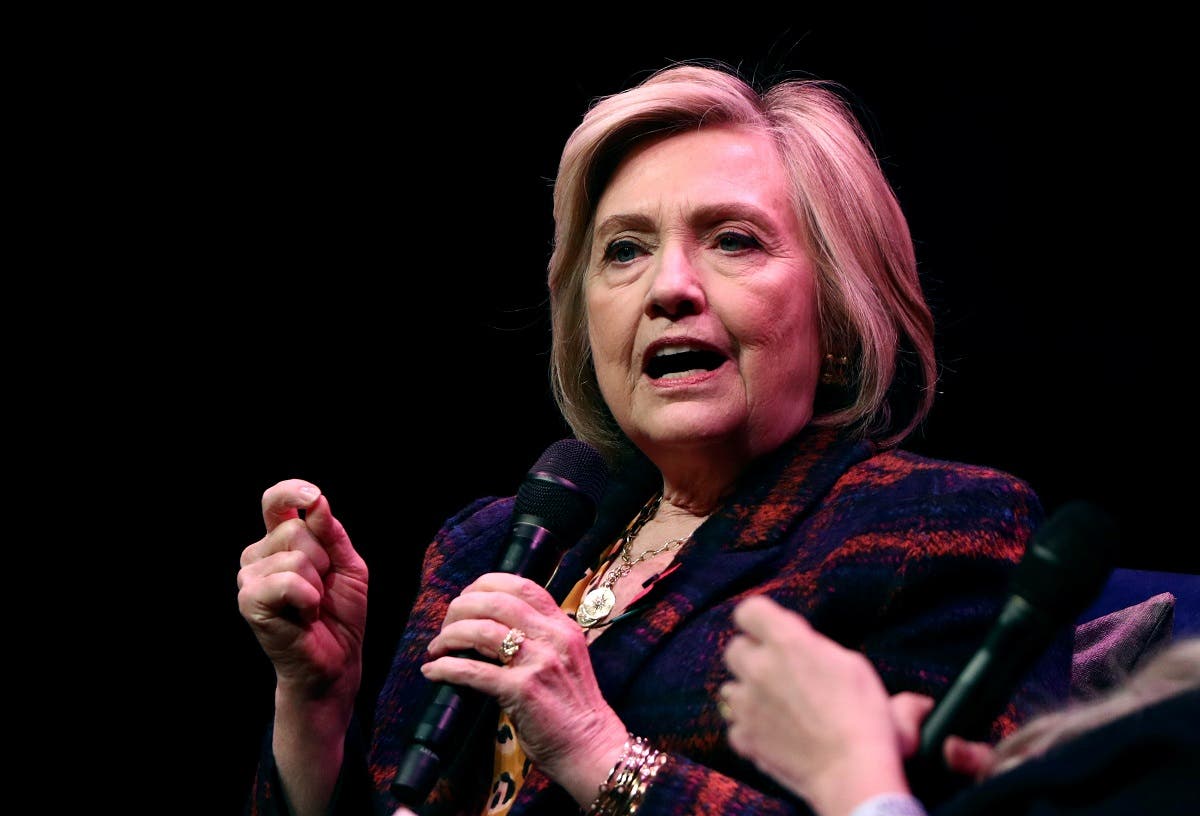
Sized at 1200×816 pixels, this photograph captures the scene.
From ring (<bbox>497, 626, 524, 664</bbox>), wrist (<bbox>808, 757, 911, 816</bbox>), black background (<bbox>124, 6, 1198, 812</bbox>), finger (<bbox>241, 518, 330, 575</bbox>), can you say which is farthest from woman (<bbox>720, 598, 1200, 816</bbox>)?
black background (<bbox>124, 6, 1198, 812</bbox>)

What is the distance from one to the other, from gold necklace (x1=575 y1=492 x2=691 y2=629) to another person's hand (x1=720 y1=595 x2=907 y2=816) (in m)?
0.76

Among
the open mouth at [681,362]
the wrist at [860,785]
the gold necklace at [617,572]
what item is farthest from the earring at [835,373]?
the wrist at [860,785]

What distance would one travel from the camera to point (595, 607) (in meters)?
1.82

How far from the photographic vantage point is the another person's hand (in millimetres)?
921

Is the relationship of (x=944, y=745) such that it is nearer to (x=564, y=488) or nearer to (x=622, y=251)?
(x=564, y=488)

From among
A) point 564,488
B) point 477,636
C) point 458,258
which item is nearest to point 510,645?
point 477,636

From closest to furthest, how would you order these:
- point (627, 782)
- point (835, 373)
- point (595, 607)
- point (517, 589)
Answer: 1. point (627, 782)
2. point (517, 589)
3. point (595, 607)
4. point (835, 373)

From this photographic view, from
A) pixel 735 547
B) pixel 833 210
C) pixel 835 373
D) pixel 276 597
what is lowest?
pixel 276 597

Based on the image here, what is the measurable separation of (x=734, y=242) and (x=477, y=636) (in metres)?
0.78

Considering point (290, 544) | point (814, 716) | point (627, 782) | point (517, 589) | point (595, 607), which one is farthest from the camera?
point (595, 607)

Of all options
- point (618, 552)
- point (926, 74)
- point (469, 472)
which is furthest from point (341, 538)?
point (926, 74)

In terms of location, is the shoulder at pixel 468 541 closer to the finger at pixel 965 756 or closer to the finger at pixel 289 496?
the finger at pixel 289 496

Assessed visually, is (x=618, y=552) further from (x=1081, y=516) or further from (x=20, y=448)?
(x=20, y=448)

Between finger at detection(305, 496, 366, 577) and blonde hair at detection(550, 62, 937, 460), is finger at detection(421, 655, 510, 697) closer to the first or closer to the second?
finger at detection(305, 496, 366, 577)
